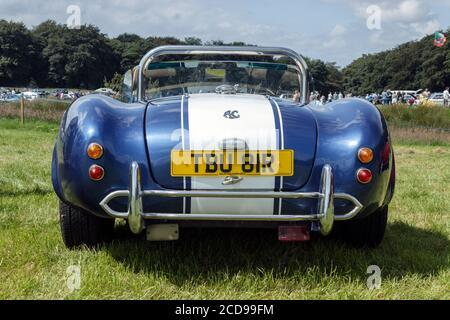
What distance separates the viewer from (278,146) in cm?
271

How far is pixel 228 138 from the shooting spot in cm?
268

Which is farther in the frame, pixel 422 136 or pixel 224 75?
pixel 422 136

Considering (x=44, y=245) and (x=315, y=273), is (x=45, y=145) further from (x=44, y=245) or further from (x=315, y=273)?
(x=315, y=273)

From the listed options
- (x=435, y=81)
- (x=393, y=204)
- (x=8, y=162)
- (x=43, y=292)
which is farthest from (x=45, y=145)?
(x=435, y=81)

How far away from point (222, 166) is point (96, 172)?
0.62 meters

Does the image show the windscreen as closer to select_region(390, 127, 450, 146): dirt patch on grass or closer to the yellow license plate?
the yellow license plate

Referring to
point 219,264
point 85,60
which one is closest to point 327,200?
point 219,264

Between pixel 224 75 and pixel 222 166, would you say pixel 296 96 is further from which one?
pixel 222 166

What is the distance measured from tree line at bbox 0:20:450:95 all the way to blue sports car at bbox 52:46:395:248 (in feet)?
259

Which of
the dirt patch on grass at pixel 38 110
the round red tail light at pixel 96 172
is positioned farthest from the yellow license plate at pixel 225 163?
the dirt patch on grass at pixel 38 110

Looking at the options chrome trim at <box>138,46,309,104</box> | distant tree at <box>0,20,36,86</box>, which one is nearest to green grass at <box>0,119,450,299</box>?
chrome trim at <box>138,46,309,104</box>

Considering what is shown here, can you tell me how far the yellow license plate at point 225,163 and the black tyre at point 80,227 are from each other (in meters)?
A: 0.79

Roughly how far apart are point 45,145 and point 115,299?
27.0 feet

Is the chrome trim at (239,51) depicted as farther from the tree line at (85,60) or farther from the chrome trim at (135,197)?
the tree line at (85,60)
